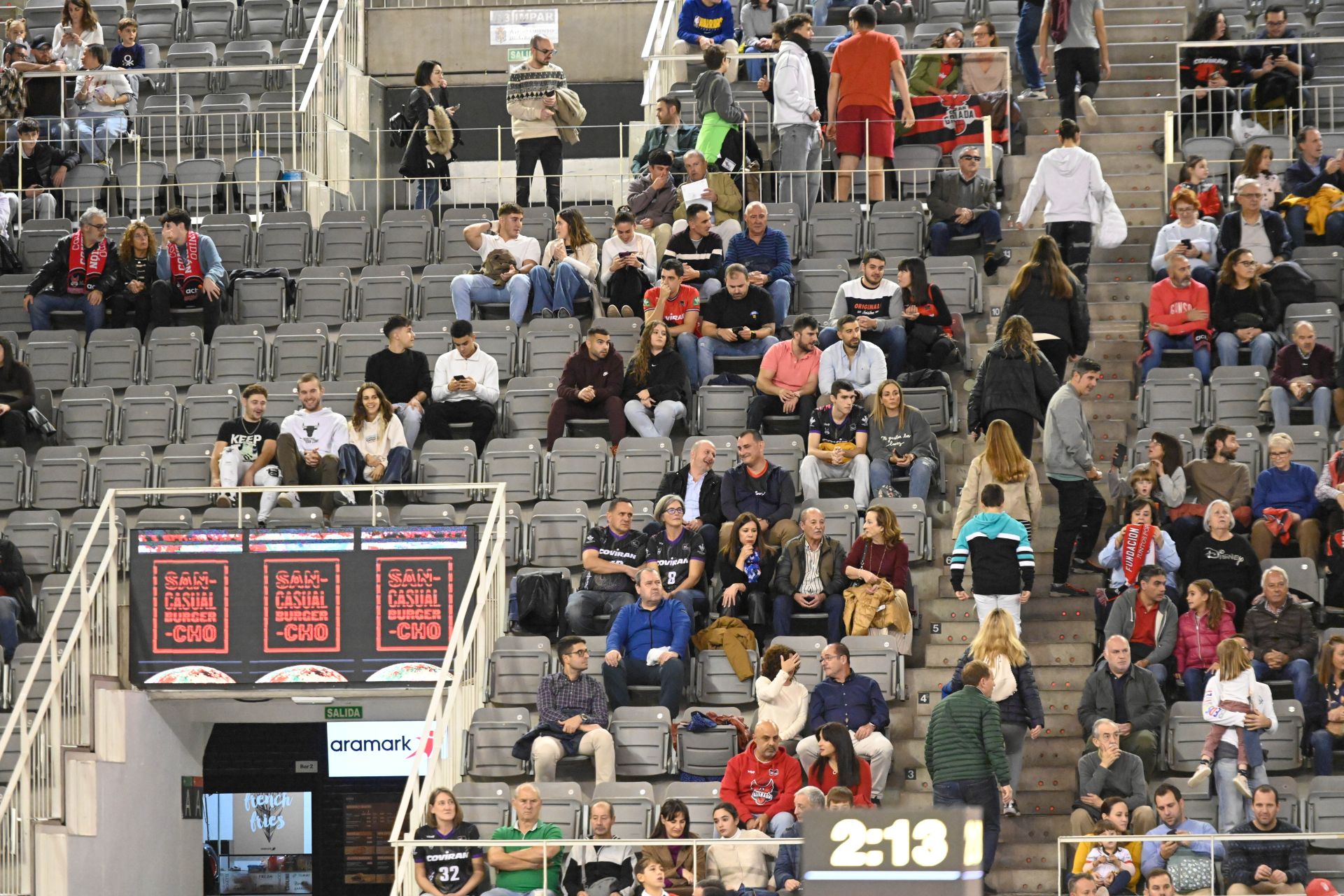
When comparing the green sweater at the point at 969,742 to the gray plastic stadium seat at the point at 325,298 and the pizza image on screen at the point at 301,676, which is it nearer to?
the pizza image on screen at the point at 301,676

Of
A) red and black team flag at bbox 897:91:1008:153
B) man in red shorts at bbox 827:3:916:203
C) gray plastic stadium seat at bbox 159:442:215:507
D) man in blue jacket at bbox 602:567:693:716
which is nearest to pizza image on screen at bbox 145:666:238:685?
gray plastic stadium seat at bbox 159:442:215:507

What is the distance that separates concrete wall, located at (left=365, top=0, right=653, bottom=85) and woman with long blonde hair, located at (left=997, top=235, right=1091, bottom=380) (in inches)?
326

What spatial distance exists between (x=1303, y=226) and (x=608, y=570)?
6.56 m

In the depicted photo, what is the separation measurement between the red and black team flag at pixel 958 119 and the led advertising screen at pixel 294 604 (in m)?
6.40

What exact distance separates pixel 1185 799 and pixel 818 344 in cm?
463

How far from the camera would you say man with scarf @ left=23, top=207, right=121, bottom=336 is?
711 inches

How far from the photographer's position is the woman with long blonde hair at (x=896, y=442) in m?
14.9

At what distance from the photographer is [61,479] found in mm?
16391

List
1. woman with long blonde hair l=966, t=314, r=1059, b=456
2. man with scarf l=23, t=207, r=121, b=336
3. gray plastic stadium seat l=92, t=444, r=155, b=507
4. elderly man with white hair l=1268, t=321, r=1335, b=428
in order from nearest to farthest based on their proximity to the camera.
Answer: woman with long blonde hair l=966, t=314, r=1059, b=456
elderly man with white hair l=1268, t=321, r=1335, b=428
gray plastic stadium seat l=92, t=444, r=155, b=507
man with scarf l=23, t=207, r=121, b=336

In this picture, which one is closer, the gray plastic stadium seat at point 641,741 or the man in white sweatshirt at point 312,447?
the gray plastic stadium seat at point 641,741

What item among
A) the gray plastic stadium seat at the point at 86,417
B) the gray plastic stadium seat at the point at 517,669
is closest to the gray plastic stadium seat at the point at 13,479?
the gray plastic stadium seat at the point at 86,417

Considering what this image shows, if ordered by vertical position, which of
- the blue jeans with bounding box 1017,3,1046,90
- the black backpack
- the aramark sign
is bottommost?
the aramark sign

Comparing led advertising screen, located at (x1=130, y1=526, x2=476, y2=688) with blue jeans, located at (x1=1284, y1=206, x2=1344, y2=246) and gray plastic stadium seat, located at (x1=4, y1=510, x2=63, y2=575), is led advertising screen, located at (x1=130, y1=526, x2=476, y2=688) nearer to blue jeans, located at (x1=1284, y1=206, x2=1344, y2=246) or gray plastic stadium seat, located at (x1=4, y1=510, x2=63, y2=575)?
gray plastic stadium seat, located at (x1=4, y1=510, x2=63, y2=575)

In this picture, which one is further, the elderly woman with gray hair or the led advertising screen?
the led advertising screen
